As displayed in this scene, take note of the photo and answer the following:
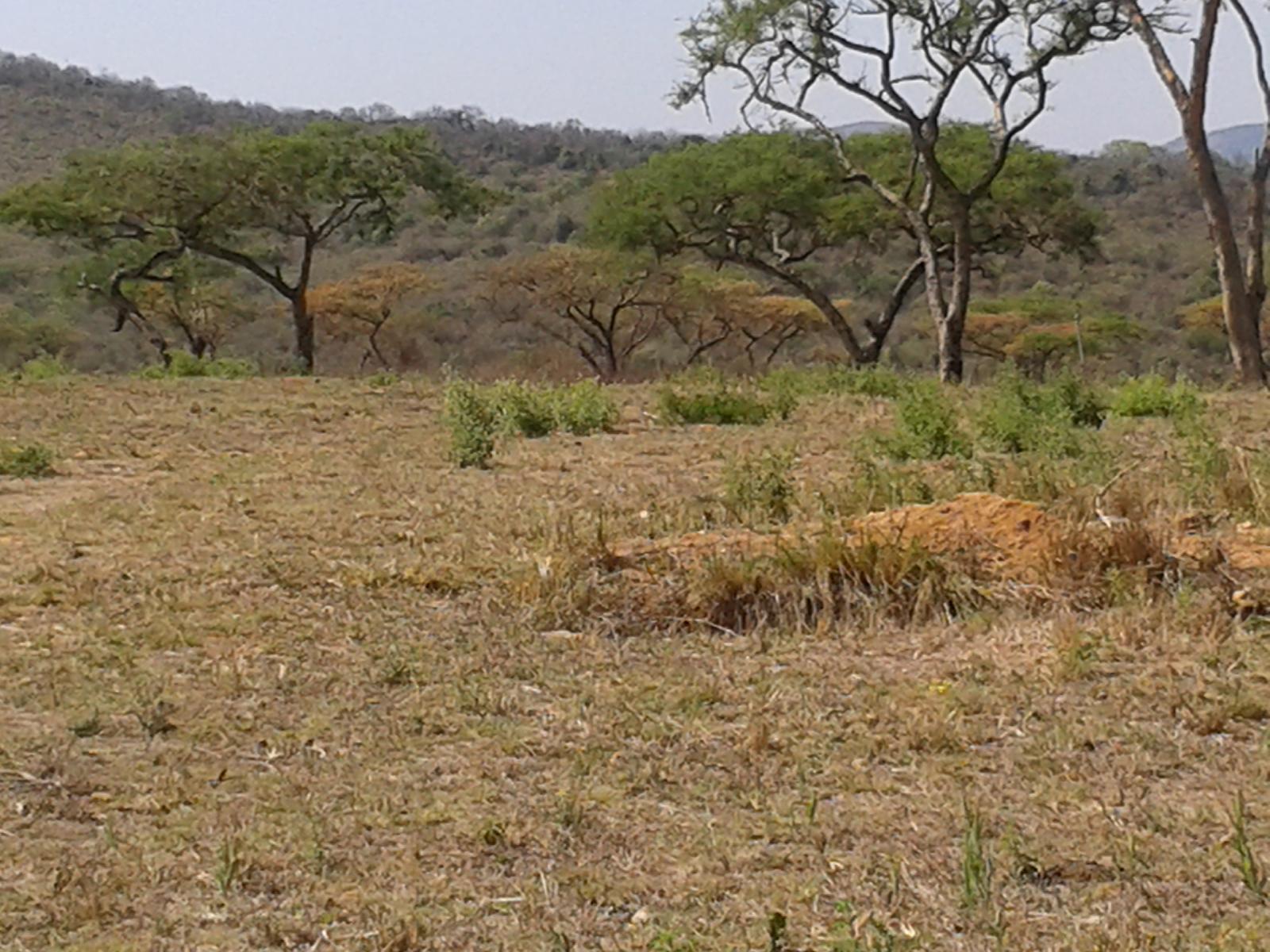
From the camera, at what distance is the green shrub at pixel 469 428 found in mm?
7832

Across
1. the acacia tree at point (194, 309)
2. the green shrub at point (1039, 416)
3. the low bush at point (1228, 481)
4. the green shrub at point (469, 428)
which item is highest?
the low bush at point (1228, 481)

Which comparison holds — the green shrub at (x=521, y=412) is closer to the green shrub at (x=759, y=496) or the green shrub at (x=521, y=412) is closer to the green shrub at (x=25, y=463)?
the green shrub at (x=25, y=463)

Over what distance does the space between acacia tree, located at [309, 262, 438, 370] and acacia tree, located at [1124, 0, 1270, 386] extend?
1500 centimetres

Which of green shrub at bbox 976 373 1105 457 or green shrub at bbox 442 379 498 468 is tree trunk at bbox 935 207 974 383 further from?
green shrub at bbox 442 379 498 468

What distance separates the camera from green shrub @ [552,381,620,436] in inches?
374

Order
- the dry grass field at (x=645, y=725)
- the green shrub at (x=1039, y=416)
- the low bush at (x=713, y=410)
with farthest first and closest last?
the low bush at (x=713, y=410), the green shrub at (x=1039, y=416), the dry grass field at (x=645, y=725)

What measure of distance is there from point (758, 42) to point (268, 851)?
13889 millimetres

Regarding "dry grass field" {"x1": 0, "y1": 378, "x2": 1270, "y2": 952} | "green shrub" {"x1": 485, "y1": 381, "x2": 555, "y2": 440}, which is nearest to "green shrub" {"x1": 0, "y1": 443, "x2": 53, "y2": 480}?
"dry grass field" {"x1": 0, "y1": 378, "x2": 1270, "y2": 952}

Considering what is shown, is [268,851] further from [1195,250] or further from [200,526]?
[1195,250]

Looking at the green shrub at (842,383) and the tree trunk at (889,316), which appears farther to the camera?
the tree trunk at (889,316)

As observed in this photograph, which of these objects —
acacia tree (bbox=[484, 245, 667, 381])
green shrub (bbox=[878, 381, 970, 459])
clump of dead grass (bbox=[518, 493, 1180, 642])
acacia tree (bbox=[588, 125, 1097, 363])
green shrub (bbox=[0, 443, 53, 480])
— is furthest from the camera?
acacia tree (bbox=[484, 245, 667, 381])

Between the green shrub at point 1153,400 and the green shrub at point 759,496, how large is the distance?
4.31m

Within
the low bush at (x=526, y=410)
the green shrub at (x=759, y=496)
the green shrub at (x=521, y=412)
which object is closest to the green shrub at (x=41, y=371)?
the low bush at (x=526, y=410)

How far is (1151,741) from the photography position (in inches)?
128
